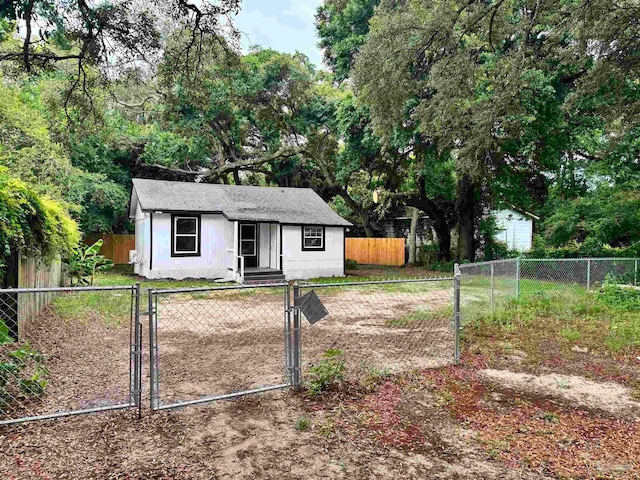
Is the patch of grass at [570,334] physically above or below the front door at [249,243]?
below

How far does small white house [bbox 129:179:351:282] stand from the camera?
15391 mm

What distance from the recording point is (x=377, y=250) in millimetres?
24078

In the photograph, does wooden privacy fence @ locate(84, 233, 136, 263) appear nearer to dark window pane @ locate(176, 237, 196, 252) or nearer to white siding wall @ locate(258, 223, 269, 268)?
dark window pane @ locate(176, 237, 196, 252)

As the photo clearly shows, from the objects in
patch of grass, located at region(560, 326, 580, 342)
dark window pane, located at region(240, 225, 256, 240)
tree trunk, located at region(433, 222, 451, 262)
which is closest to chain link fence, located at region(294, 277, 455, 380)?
patch of grass, located at region(560, 326, 580, 342)

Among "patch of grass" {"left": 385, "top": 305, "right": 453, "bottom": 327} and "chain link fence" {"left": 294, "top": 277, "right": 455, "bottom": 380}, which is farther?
"patch of grass" {"left": 385, "top": 305, "right": 453, "bottom": 327}

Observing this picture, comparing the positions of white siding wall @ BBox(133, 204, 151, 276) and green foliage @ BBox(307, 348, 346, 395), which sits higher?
white siding wall @ BBox(133, 204, 151, 276)

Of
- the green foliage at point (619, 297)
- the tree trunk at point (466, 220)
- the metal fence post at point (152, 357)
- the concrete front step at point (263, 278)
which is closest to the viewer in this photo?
the metal fence post at point (152, 357)

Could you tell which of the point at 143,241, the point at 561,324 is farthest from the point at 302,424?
the point at 143,241

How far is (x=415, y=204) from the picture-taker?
65.1ft

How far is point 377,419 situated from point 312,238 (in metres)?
13.3

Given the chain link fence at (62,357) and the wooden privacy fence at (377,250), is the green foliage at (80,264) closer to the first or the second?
the chain link fence at (62,357)

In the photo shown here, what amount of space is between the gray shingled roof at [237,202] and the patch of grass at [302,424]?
39.8 feet

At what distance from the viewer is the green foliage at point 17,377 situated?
12.4 feet

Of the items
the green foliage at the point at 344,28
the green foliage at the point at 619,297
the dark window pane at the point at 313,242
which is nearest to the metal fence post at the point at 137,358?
the green foliage at the point at 619,297
